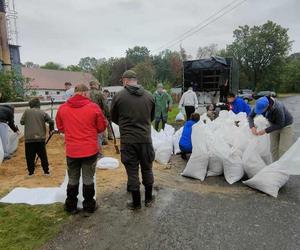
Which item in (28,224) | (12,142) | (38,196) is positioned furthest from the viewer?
(12,142)

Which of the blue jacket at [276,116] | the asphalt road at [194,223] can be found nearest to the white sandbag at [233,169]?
the asphalt road at [194,223]

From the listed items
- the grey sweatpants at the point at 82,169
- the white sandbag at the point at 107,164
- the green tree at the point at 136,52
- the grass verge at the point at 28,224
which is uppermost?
the green tree at the point at 136,52

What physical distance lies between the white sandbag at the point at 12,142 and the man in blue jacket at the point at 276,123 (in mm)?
5123

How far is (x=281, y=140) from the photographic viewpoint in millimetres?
4613

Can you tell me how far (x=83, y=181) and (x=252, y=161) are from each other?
261 centimetres

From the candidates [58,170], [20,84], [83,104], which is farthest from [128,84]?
[20,84]

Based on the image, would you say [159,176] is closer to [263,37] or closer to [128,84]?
[128,84]

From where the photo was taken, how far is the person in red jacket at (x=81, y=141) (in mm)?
3410

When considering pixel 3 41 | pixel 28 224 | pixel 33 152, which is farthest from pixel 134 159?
pixel 3 41

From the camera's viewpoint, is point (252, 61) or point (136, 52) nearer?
point (252, 61)

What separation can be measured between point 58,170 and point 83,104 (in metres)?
2.61

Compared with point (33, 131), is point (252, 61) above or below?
above

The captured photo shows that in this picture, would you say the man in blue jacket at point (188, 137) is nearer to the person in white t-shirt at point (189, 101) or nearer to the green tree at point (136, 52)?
the person in white t-shirt at point (189, 101)

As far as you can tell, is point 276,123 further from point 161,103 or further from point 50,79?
point 50,79
